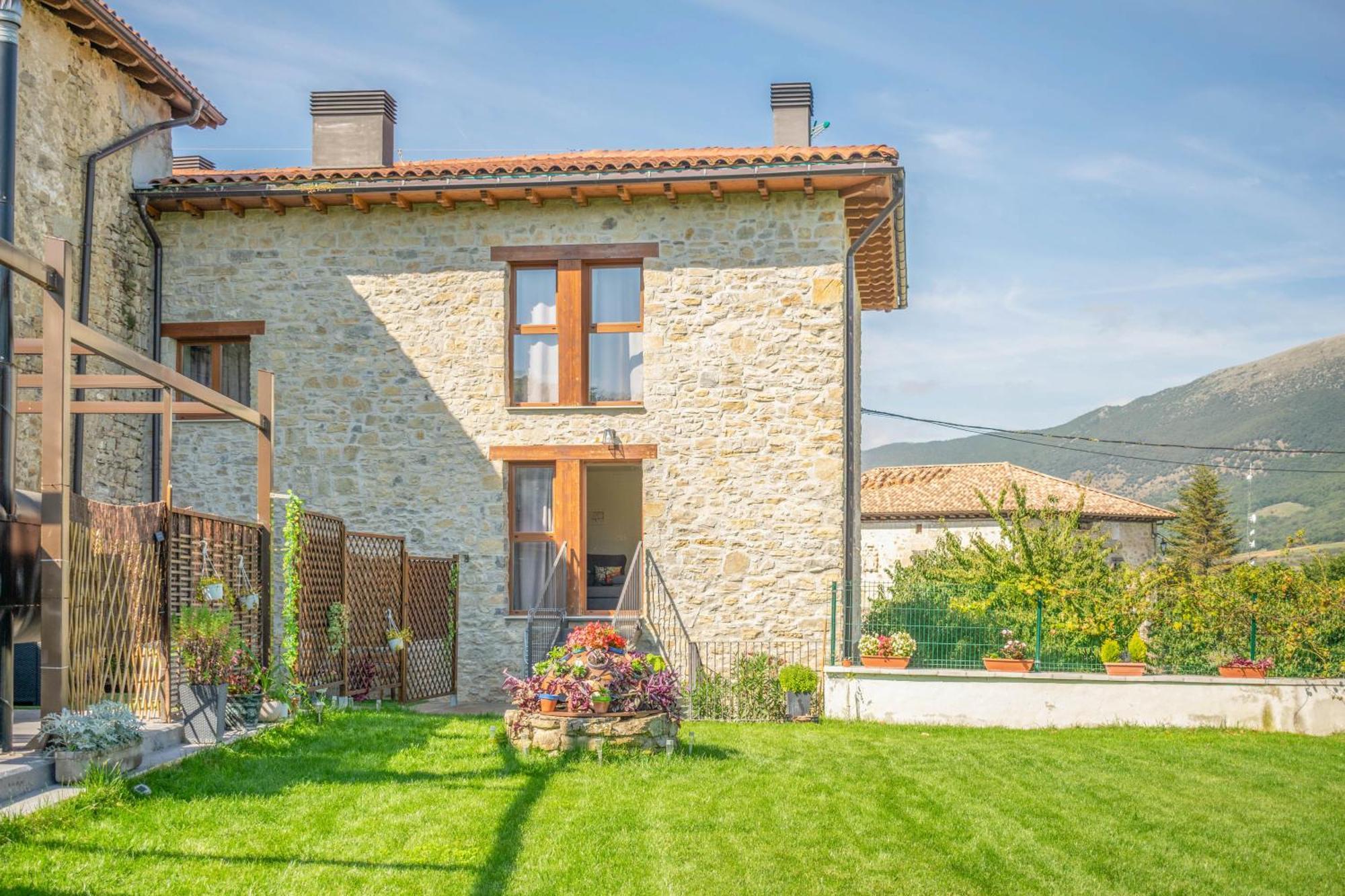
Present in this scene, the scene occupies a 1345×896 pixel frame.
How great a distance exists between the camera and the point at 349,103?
15617 millimetres

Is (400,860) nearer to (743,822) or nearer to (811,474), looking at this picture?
(743,822)

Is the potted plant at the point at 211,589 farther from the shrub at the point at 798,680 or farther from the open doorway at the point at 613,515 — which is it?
the open doorway at the point at 613,515

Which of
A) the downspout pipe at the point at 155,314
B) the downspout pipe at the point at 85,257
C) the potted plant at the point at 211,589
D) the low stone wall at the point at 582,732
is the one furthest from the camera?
the downspout pipe at the point at 155,314

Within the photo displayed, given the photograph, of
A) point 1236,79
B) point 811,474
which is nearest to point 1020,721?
point 811,474

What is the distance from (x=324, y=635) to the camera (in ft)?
33.5

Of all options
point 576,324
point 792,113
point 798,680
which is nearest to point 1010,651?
point 798,680

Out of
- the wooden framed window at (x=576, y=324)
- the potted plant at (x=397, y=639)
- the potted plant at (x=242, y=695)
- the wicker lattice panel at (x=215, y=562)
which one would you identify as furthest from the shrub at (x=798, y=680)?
the potted plant at (x=242, y=695)

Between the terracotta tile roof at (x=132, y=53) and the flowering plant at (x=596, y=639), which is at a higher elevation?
the terracotta tile roof at (x=132, y=53)

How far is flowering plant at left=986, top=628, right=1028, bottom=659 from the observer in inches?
506

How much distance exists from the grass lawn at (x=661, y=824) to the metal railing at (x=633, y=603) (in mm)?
3703

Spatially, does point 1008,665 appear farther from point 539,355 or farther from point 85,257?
point 85,257

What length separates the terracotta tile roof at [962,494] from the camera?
2716 centimetres

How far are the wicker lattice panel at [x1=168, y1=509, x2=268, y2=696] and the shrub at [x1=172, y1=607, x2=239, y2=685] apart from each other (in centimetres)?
9

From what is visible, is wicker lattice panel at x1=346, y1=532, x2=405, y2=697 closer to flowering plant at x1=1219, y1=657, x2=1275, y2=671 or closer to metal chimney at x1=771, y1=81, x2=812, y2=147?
metal chimney at x1=771, y1=81, x2=812, y2=147
